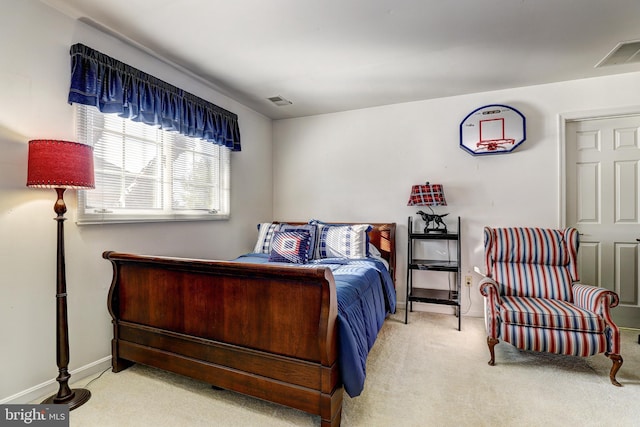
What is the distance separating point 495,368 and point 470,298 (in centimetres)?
126

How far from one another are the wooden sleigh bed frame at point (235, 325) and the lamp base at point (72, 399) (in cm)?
31

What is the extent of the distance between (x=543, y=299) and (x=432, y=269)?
943mm

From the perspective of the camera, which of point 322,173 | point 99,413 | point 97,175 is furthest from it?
point 322,173

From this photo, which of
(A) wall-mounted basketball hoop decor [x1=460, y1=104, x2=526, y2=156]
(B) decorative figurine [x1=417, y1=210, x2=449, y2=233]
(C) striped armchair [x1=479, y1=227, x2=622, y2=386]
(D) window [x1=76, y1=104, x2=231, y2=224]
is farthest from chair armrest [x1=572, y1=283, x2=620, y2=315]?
(D) window [x1=76, y1=104, x2=231, y2=224]

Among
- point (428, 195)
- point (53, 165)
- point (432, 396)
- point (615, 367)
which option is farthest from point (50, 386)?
point (615, 367)

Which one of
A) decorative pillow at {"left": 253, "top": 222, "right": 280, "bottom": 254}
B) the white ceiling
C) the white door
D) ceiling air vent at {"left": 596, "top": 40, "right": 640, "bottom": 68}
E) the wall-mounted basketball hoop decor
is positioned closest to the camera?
the white ceiling

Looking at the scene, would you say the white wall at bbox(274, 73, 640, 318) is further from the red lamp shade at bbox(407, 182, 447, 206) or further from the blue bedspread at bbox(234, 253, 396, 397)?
the blue bedspread at bbox(234, 253, 396, 397)

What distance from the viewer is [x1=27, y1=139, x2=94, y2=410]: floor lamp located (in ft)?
5.52

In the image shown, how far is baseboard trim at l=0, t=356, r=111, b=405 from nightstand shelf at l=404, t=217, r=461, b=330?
8.76 feet

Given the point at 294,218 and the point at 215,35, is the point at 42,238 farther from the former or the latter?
the point at 294,218

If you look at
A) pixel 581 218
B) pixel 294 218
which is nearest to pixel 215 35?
pixel 294 218

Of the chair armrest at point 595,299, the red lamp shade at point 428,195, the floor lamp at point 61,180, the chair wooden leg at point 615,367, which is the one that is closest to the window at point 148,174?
the floor lamp at point 61,180

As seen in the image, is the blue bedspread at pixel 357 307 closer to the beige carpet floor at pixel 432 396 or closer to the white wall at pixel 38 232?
the beige carpet floor at pixel 432 396

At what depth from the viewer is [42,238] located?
6.36ft
